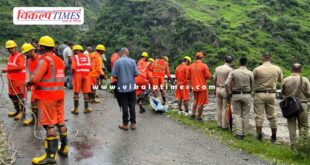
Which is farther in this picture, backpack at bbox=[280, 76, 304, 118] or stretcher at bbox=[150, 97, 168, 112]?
stretcher at bbox=[150, 97, 168, 112]

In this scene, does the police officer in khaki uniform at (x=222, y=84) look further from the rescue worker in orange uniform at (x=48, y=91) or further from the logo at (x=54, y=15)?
the logo at (x=54, y=15)

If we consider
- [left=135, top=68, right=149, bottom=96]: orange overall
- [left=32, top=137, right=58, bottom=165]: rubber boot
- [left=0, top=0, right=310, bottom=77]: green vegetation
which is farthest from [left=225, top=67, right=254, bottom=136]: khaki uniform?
[left=0, top=0, right=310, bottom=77]: green vegetation

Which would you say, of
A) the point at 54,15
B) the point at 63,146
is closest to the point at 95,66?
the point at 63,146

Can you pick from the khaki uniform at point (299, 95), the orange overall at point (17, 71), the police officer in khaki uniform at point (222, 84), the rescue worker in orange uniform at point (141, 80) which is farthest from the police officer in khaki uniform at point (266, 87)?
the orange overall at point (17, 71)

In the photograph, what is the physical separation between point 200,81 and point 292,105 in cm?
338

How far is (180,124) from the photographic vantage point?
11.4m

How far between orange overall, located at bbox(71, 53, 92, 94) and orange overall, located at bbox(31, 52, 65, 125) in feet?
14.1

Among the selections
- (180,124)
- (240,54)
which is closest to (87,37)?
(240,54)

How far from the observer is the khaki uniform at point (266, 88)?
9750 mm

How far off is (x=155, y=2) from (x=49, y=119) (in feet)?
94.1

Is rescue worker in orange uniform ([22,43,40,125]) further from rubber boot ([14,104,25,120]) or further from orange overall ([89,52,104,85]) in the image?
orange overall ([89,52,104,85])

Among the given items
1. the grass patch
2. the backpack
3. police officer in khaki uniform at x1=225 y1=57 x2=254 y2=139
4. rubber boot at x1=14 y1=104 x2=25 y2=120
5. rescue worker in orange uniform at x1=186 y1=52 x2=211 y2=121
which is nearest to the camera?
the grass patch

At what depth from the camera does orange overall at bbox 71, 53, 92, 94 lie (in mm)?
11188

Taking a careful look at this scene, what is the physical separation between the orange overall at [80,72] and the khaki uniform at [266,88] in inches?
195
